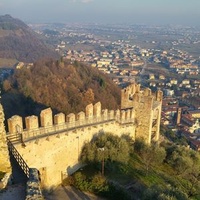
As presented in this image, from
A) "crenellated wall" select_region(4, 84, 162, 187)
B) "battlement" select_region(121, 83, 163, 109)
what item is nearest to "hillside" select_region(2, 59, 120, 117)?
"battlement" select_region(121, 83, 163, 109)

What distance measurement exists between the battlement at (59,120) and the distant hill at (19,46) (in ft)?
304

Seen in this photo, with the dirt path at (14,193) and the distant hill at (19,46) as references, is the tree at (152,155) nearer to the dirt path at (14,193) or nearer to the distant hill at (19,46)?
the dirt path at (14,193)

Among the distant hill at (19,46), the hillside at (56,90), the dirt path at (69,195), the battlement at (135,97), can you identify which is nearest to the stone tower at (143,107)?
the battlement at (135,97)

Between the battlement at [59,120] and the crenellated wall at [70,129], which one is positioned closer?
the battlement at [59,120]

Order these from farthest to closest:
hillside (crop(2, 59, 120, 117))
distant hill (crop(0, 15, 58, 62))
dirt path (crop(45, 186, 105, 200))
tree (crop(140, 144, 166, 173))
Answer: distant hill (crop(0, 15, 58, 62))
hillside (crop(2, 59, 120, 117))
tree (crop(140, 144, 166, 173))
dirt path (crop(45, 186, 105, 200))

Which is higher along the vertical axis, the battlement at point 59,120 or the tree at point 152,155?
the battlement at point 59,120

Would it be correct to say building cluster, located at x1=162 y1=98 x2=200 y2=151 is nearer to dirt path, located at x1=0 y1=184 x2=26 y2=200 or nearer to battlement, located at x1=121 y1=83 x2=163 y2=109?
battlement, located at x1=121 y1=83 x2=163 y2=109

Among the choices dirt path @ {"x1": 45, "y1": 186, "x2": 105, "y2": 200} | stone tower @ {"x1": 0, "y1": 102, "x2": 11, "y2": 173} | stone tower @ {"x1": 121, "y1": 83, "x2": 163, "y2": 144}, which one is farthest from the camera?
stone tower @ {"x1": 121, "y1": 83, "x2": 163, "y2": 144}

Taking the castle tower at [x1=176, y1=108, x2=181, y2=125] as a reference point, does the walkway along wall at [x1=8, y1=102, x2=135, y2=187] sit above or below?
above

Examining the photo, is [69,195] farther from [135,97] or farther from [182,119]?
[182,119]

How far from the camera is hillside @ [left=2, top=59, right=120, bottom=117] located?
37.8 m

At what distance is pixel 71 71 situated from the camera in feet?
176

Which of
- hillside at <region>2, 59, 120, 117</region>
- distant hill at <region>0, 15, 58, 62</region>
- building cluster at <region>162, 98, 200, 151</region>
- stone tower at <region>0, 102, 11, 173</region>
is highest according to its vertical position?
stone tower at <region>0, 102, 11, 173</region>

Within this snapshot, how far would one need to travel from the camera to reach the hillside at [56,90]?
37750mm
